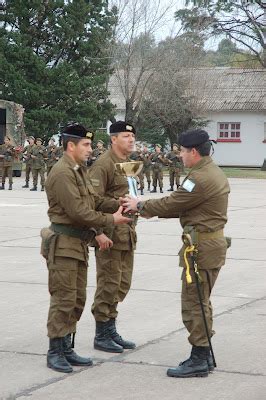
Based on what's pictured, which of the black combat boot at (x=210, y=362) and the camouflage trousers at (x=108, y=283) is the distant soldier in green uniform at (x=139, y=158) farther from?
the black combat boot at (x=210, y=362)

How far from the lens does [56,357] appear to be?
6.98 m

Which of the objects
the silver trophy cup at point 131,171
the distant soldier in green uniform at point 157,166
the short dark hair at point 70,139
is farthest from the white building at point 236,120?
the short dark hair at point 70,139

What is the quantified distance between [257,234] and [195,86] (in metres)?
37.0

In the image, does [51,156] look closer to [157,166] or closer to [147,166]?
[147,166]

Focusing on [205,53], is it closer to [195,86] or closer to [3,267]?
[195,86]

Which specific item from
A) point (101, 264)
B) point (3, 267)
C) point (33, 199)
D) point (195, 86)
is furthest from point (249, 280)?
point (195, 86)

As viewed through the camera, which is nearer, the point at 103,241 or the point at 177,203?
the point at 177,203

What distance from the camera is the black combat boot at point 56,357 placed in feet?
22.8

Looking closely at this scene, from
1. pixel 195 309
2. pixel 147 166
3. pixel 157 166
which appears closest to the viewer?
pixel 195 309

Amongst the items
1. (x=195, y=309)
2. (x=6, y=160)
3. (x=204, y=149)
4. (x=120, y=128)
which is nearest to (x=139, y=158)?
(x=6, y=160)

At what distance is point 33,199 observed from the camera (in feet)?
85.7

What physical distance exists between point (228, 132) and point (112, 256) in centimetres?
5419

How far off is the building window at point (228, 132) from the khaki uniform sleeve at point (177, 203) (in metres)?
53.9

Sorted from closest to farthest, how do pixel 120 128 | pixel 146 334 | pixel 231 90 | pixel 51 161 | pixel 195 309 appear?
1. pixel 195 309
2. pixel 120 128
3. pixel 146 334
4. pixel 51 161
5. pixel 231 90
